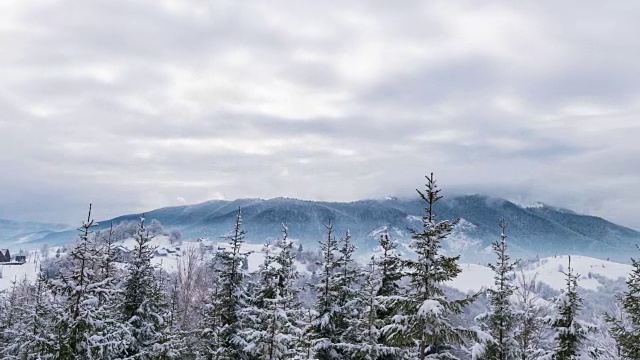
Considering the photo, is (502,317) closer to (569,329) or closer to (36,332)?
(569,329)

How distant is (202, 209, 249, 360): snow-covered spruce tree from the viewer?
2827 centimetres

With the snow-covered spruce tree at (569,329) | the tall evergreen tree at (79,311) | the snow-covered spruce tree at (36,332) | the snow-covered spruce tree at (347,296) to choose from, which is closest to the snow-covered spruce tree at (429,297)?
the snow-covered spruce tree at (569,329)

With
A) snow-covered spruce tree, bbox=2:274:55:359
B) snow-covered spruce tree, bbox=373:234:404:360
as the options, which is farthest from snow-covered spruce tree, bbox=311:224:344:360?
snow-covered spruce tree, bbox=2:274:55:359

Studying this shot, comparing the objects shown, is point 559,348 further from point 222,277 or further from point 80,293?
point 80,293

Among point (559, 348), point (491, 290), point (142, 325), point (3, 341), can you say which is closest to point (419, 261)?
point (491, 290)

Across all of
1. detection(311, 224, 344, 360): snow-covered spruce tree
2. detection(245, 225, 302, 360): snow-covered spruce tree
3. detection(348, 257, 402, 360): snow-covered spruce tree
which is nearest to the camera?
detection(348, 257, 402, 360): snow-covered spruce tree

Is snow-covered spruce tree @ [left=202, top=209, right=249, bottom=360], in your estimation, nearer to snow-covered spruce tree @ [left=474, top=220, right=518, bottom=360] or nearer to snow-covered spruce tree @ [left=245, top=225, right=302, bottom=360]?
snow-covered spruce tree @ [left=245, top=225, right=302, bottom=360]

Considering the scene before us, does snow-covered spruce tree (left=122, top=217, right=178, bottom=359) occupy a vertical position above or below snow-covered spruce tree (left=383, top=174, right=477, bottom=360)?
below

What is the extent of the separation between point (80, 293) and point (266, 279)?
10453 millimetres

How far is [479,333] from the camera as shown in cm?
1703

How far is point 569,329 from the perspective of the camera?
2180 cm

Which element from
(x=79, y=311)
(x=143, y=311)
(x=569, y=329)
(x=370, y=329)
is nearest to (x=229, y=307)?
(x=143, y=311)

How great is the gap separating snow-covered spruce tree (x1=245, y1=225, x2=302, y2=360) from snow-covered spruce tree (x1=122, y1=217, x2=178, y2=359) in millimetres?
4997

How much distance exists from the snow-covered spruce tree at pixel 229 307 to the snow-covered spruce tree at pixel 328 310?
4937mm
